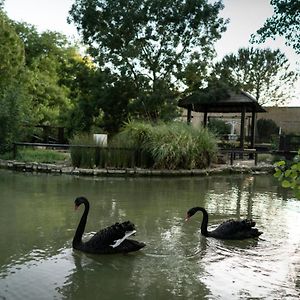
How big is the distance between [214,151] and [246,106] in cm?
757

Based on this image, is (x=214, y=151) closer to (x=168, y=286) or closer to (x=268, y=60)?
(x=168, y=286)

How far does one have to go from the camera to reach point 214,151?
16.3 metres

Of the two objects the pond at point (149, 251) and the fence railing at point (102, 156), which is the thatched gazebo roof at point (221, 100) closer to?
the fence railing at point (102, 156)

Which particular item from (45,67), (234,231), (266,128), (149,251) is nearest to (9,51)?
(45,67)

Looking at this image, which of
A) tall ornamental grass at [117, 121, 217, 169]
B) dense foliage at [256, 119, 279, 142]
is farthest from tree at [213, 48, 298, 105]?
tall ornamental grass at [117, 121, 217, 169]

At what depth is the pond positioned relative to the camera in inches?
175

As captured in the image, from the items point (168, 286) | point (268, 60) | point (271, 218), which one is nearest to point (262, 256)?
point (168, 286)

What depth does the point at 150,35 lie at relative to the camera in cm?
2134

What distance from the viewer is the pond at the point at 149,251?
4.43 meters

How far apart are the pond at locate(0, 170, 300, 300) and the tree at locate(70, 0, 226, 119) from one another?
10999 millimetres

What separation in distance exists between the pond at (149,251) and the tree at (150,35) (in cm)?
1100

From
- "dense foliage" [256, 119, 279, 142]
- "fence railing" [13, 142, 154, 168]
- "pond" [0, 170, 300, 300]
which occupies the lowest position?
"pond" [0, 170, 300, 300]

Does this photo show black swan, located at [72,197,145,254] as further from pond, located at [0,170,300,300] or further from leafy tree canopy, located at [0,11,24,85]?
leafy tree canopy, located at [0,11,24,85]

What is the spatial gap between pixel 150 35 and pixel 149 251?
1701cm
